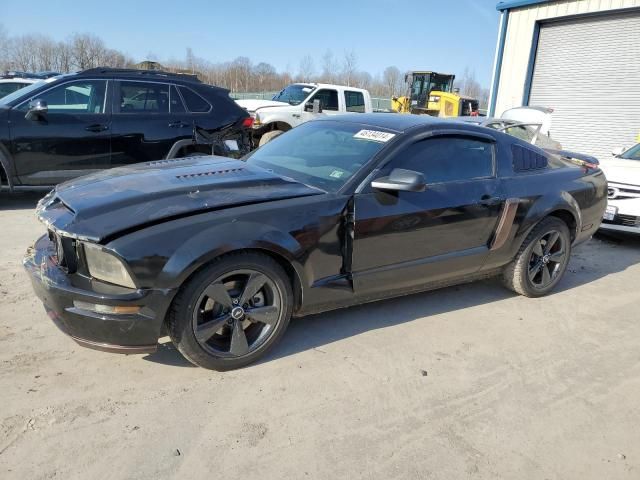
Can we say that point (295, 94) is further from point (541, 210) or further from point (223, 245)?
point (223, 245)

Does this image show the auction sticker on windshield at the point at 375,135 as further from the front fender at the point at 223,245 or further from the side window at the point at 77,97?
the side window at the point at 77,97

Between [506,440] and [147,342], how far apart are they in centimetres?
199

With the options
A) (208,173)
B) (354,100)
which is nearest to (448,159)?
(208,173)

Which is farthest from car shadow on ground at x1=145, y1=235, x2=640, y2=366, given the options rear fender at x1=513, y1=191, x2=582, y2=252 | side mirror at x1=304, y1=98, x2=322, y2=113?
side mirror at x1=304, y1=98, x2=322, y2=113

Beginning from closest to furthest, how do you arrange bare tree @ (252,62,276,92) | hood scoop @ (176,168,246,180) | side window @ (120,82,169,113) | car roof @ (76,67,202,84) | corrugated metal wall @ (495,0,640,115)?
hood scoop @ (176,168,246,180), car roof @ (76,67,202,84), side window @ (120,82,169,113), corrugated metal wall @ (495,0,640,115), bare tree @ (252,62,276,92)

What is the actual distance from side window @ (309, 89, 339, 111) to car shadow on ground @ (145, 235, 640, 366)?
8164 millimetres

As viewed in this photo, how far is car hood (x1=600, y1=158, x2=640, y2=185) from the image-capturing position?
637cm

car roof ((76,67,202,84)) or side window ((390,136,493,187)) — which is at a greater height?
car roof ((76,67,202,84))

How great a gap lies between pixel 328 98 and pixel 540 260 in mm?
8916

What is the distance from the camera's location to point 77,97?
21.2 ft

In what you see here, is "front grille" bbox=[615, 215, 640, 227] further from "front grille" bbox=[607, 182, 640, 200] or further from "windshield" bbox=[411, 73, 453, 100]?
"windshield" bbox=[411, 73, 453, 100]

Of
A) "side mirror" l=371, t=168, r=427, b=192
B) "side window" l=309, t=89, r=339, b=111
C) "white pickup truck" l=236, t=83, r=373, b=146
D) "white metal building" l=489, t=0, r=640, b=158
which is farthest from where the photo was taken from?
"side window" l=309, t=89, r=339, b=111

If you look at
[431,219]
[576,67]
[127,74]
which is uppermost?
[576,67]

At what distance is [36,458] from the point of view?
226 cm
